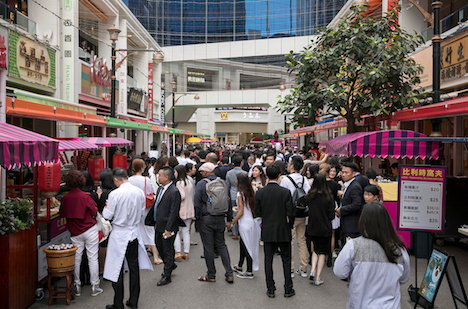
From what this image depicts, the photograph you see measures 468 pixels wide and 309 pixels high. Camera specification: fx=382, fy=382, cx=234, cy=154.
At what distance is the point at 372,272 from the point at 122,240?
3.25 m

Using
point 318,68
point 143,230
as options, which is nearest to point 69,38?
point 318,68

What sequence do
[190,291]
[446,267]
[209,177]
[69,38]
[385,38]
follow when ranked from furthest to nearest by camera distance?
[69,38], [385,38], [209,177], [190,291], [446,267]

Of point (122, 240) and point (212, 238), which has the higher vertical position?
point (122, 240)

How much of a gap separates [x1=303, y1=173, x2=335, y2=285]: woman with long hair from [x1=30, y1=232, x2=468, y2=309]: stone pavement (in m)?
0.40

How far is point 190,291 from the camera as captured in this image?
578 cm

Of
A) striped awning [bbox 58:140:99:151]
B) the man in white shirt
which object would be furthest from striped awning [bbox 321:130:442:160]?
striped awning [bbox 58:140:99:151]

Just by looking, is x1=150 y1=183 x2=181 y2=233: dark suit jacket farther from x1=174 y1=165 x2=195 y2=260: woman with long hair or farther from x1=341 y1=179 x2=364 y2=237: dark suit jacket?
x1=341 y1=179 x2=364 y2=237: dark suit jacket

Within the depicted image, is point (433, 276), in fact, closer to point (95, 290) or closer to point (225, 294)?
point (225, 294)

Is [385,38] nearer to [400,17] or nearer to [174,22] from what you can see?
[400,17]

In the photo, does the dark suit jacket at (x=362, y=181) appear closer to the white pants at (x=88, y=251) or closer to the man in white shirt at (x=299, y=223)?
the man in white shirt at (x=299, y=223)

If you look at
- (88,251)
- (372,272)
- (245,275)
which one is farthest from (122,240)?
(372,272)

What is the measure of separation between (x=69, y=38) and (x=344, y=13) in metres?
15.9

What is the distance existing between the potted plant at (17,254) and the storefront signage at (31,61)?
900cm

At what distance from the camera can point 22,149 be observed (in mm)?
4418
